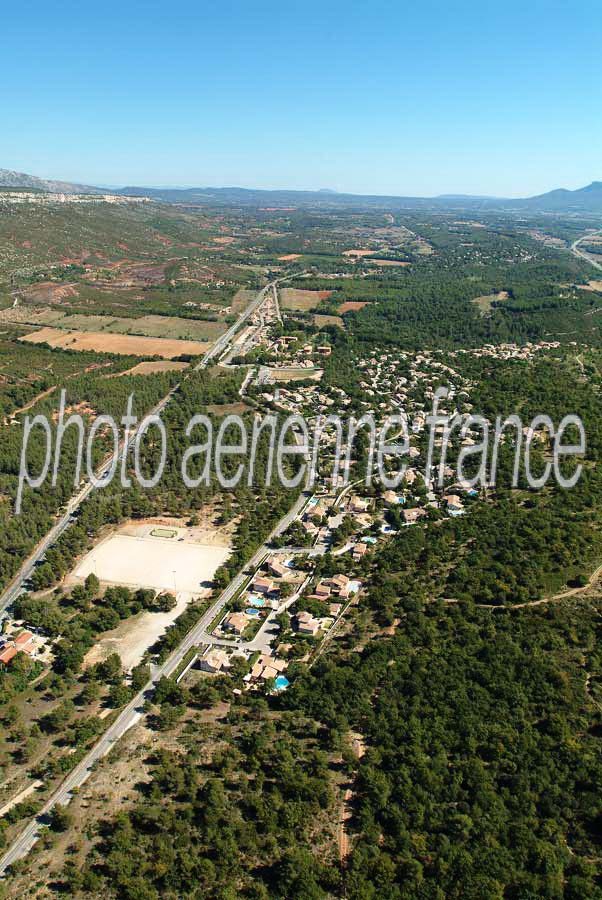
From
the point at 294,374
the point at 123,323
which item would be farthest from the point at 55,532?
the point at 123,323

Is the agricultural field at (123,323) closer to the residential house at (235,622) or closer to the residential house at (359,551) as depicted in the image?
the residential house at (359,551)

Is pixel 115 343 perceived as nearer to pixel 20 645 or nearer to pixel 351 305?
pixel 351 305

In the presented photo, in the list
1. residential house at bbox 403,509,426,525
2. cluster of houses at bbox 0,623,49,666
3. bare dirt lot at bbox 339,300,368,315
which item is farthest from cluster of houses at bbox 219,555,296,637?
bare dirt lot at bbox 339,300,368,315

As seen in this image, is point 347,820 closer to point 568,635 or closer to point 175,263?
point 568,635

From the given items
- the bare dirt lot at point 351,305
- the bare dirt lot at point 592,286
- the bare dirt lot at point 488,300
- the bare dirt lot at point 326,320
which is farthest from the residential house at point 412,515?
the bare dirt lot at point 592,286

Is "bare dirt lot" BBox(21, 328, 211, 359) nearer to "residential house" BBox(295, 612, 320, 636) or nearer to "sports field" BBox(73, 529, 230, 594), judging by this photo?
"sports field" BBox(73, 529, 230, 594)
